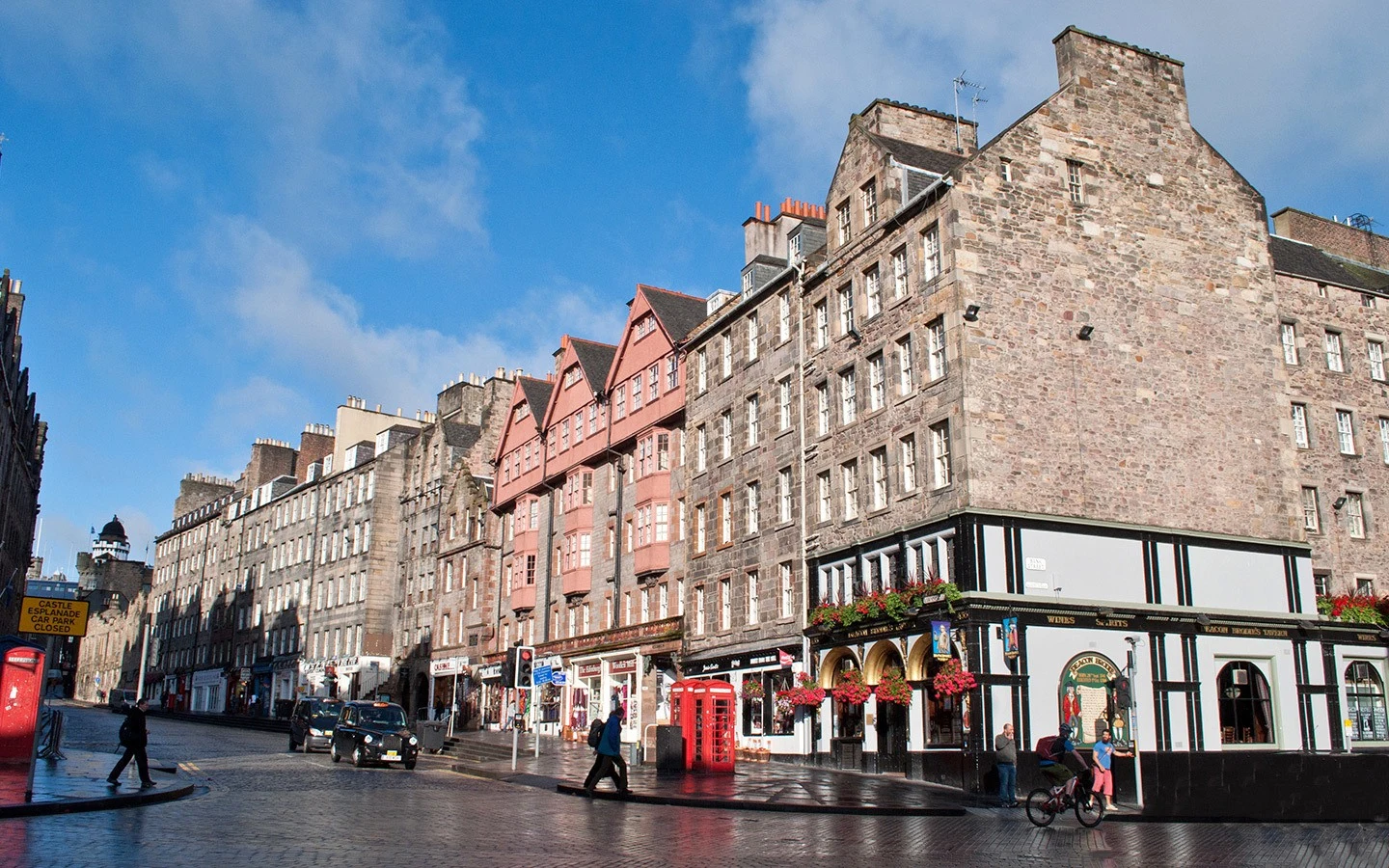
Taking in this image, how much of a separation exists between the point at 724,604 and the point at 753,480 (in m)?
4.19

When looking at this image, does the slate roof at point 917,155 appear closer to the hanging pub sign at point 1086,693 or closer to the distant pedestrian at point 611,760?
the hanging pub sign at point 1086,693

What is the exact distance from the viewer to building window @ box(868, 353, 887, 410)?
3206cm

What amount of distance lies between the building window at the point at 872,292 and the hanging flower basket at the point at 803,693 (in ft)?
33.1

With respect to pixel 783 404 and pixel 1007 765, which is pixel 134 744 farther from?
pixel 783 404

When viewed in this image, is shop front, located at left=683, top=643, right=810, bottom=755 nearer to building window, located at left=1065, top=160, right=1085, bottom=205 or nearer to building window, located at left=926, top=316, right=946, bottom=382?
building window, located at left=926, top=316, right=946, bottom=382

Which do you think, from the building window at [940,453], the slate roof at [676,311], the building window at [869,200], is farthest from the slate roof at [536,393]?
the building window at [940,453]

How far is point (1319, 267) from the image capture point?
136 ft

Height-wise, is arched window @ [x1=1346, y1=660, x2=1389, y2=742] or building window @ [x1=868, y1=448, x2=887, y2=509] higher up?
building window @ [x1=868, y1=448, x2=887, y2=509]

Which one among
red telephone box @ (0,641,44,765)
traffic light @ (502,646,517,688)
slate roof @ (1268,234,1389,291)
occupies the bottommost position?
red telephone box @ (0,641,44,765)

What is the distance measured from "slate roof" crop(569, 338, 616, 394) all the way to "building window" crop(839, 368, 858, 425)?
17273mm

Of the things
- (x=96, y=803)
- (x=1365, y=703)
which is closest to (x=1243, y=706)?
(x=1365, y=703)

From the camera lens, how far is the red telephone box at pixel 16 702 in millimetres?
22922

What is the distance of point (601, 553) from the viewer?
47719 millimetres

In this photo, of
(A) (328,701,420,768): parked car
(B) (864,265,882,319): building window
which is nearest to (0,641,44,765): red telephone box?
(A) (328,701,420,768): parked car
